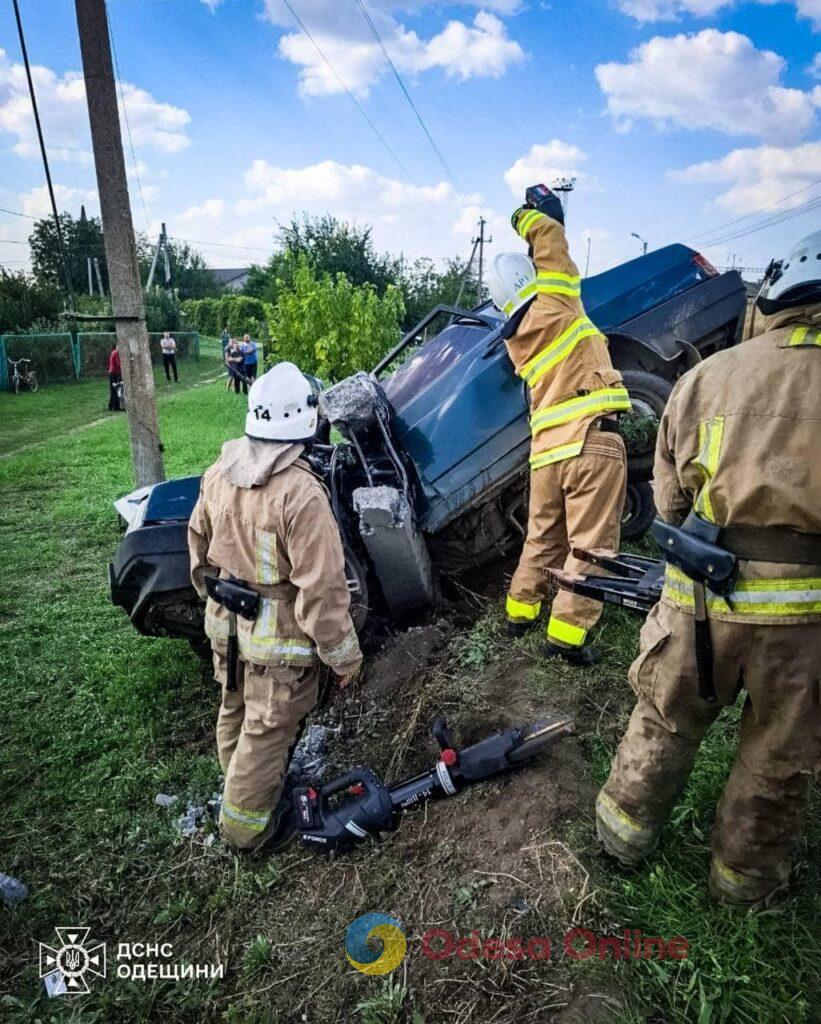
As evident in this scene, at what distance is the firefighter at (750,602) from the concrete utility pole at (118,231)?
3.46 metres

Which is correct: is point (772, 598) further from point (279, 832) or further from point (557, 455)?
point (279, 832)

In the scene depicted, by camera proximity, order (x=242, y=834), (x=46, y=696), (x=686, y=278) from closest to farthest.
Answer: (x=242, y=834), (x=46, y=696), (x=686, y=278)

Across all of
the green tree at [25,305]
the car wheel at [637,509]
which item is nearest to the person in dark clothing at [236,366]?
the green tree at [25,305]

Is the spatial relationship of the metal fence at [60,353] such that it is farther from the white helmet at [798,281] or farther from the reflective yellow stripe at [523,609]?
the white helmet at [798,281]

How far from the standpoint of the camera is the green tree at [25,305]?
20328 millimetres

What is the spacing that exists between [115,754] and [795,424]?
3.14 meters

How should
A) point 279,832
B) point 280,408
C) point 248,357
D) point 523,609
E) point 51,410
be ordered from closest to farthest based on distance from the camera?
1. point 280,408
2. point 279,832
3. point 523,609
4. point 51,410
5. point 248,357

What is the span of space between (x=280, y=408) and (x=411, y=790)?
1483 millimetres

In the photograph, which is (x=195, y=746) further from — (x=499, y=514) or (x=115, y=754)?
(x=499, y=514)

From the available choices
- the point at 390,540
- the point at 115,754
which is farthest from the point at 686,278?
the point at 115,754

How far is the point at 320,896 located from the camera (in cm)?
229

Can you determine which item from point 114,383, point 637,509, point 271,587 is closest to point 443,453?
point 637,509

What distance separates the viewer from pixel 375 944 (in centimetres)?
203

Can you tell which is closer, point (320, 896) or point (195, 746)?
point (320, 896)
